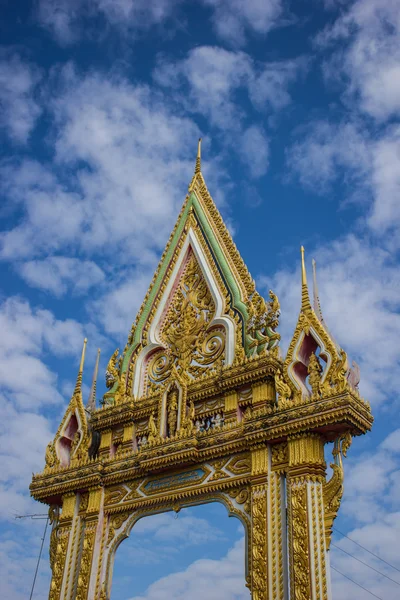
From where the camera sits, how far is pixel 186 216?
811 inches

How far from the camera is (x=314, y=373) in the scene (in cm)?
1511

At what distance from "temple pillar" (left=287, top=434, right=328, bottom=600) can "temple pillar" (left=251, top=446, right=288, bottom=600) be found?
0.25 metres

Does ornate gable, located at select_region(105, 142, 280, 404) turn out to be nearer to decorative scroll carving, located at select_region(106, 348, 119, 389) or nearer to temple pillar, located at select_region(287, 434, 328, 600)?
decorative scroll carving, located at select_region(106, 348, 119, 389)

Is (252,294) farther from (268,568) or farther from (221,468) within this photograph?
(268,568)

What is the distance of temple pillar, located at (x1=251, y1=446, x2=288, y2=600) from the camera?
44.8 feet

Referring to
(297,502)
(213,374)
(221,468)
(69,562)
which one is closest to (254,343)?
(213,374)

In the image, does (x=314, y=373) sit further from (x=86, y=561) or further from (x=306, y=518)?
(x=86, y=561)

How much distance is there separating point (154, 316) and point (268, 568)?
25.0 feet

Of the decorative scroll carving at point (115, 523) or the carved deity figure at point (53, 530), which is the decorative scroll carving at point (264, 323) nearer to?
the decorative scroll carving at point (115, 523)

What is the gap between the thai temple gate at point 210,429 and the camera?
14047 millimetres

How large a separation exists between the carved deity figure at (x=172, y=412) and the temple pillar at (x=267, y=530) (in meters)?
2.50

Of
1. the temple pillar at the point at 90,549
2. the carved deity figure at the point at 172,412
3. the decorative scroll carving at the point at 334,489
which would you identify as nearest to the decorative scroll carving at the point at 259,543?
the decorative scroll carving at the point at 334,489

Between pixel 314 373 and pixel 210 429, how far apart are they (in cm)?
265

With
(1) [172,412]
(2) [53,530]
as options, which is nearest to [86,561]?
(2) [53,530]
